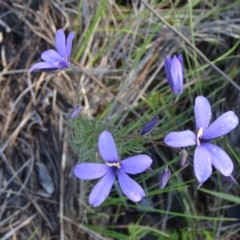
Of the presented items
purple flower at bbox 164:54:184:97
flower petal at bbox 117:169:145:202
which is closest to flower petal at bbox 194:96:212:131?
purple flower at bbox 164:54:184:97

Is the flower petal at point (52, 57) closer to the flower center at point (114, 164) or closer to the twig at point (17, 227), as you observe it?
the flower center at point (114, 164)

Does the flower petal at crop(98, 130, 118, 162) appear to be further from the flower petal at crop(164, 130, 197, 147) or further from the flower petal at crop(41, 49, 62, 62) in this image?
the flower petal at crop(41, 49, 62, 62)

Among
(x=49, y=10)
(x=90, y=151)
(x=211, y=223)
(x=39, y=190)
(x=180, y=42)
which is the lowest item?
(x=211, y=223)

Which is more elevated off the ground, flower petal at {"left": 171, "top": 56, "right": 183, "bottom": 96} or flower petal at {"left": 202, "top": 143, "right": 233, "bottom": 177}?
flower petal at {"left": 171, "top": 56, "right": 183, "bottom": 96}

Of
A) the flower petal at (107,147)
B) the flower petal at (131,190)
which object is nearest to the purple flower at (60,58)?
the flower petal at (107,147)

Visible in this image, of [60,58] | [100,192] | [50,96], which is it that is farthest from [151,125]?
[50,96]

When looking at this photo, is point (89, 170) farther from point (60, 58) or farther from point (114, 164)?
point (60, 58)

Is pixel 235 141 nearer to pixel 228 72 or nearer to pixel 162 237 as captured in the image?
pixel 228 72

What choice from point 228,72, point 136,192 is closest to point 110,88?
point 228,72
